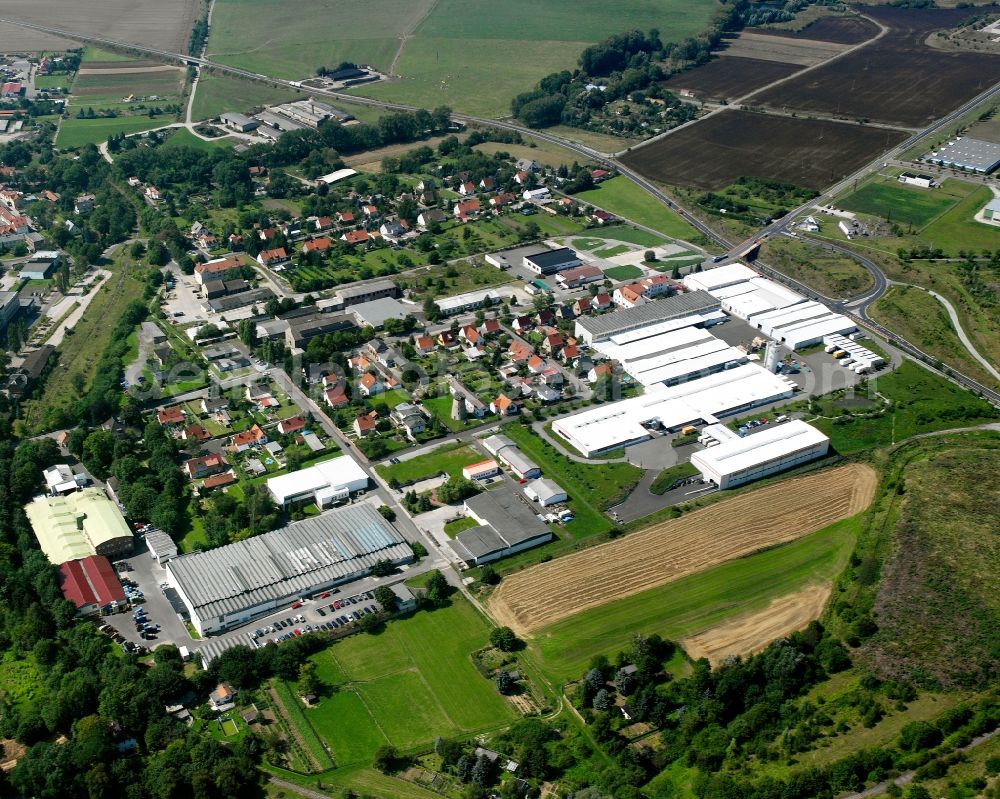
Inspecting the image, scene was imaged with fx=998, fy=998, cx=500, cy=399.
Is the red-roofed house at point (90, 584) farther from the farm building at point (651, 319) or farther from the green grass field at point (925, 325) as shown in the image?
the green grass field at point (925, 325)

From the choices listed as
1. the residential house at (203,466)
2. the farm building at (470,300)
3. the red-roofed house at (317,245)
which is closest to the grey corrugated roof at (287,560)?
the residential house at (203,466)

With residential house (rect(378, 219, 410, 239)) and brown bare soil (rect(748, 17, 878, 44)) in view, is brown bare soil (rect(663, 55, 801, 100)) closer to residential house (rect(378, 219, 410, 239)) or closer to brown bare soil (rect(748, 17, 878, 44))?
brown bare soil (rect(748, 17, 878, 44))

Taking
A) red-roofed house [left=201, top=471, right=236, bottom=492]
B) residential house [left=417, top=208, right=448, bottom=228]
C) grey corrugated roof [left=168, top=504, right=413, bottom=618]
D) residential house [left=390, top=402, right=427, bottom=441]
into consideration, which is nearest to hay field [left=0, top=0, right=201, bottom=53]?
residential house [left=417, top=208, right=448, bottom=228]

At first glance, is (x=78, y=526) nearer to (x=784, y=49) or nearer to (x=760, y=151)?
(x=760, y=151)

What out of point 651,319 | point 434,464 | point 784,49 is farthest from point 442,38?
point 434,464

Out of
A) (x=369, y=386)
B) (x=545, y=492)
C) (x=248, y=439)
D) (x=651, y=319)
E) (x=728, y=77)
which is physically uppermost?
(x=728, y=77)

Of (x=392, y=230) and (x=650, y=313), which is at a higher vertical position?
(x=392, y=230)
